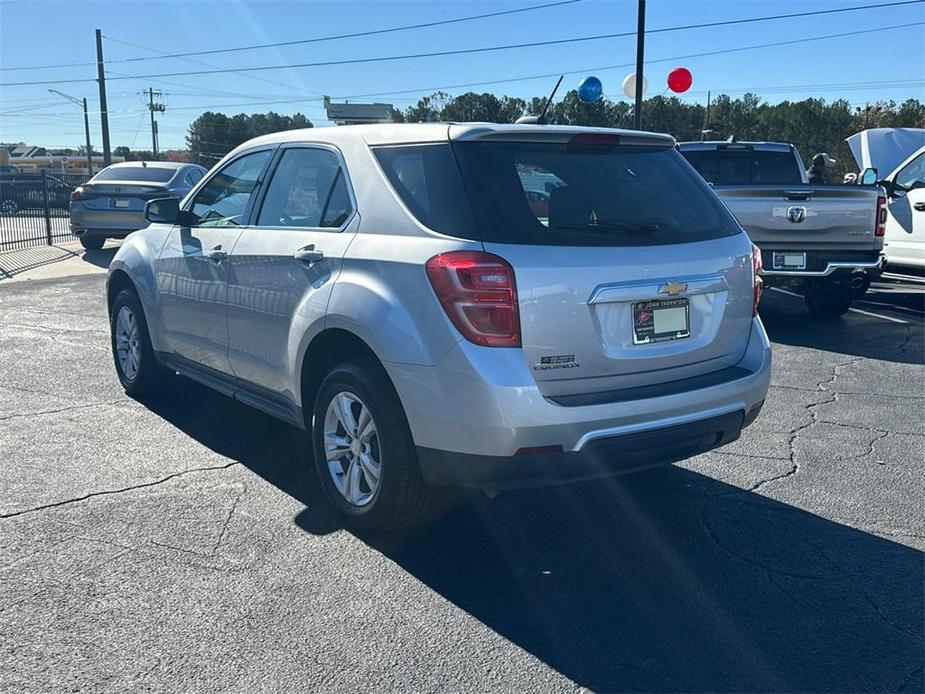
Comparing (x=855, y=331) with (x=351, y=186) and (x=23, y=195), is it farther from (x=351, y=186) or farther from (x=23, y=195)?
(x=23, y=195)

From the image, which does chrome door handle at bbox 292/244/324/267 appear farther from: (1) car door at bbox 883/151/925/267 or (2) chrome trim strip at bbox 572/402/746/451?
(1) car door at bbox 883/151/925/267

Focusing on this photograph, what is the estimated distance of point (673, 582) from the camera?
11.9 ft

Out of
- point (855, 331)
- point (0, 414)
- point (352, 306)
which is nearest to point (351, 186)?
point (352, 306)

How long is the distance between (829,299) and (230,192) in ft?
24.4

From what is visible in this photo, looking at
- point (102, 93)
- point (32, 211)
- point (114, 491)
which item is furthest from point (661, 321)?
point (102, 93)

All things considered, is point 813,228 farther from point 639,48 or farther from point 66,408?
point 639,48

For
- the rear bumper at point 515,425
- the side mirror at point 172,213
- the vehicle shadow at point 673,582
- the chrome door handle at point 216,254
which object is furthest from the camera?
the side mirror at point 172,213

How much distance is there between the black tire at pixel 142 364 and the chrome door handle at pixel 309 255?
2.27 metres

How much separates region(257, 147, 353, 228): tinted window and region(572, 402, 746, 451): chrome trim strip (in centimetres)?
153

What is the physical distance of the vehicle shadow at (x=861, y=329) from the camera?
8.52 meters

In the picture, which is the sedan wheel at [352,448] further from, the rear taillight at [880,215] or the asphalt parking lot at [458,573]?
the rear taillight at [880,215]

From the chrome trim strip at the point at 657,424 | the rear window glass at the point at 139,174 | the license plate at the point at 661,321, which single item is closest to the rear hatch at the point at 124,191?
the rear window glass at the point at 139,174

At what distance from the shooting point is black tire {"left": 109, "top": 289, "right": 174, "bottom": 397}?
6113mm

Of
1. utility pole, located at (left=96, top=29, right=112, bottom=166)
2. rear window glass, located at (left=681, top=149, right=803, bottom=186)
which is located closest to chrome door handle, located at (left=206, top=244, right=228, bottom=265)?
rear window glass, located at (left=681, top=149, right=803, bottom=186)
